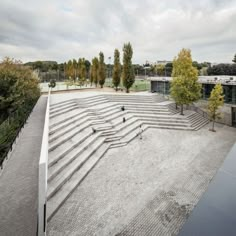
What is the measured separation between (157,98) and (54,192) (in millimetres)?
17037

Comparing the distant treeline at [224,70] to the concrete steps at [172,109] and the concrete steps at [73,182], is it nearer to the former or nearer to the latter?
the concrete steps at [172,109]

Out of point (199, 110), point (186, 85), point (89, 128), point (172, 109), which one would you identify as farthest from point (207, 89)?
point (89, 128)

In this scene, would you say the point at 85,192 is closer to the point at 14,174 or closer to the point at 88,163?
the point at 88,163

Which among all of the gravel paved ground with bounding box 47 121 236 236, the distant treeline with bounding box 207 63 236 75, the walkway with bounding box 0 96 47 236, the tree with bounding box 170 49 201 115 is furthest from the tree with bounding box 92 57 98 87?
the walkway with bounding box 0 96 47 236

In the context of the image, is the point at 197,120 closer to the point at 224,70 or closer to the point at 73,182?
the point at 73,182

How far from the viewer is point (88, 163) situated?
945 centimetres

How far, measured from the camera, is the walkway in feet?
15.5

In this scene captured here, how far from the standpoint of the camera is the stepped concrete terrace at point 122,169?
20.0 ft

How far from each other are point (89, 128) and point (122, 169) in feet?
15.2

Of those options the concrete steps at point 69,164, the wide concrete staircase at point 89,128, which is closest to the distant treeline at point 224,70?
the wide concrete staircase at point 89,128

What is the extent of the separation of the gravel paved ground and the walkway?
1.02m

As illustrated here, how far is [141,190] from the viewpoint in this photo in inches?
303

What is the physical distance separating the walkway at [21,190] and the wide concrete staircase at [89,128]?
2.56 feet

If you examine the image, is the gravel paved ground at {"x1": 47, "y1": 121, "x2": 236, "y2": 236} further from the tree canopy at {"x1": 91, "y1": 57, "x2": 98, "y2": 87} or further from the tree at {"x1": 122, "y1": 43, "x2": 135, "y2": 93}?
the tree canopy at {"x1": 91, "y1": 57, "x2": 98, "y2": 87}
